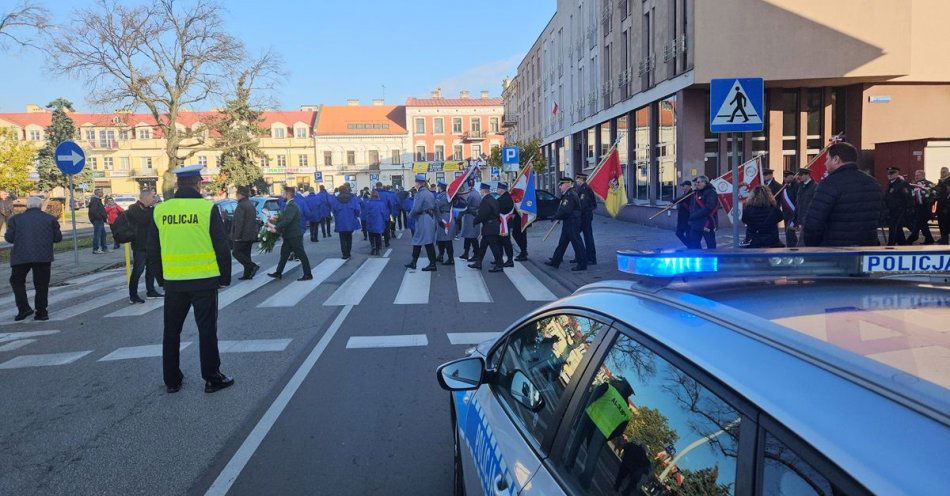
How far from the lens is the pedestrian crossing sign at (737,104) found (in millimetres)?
8211

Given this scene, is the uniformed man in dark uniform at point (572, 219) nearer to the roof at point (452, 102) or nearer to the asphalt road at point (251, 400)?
the asphalt road at point (251, 400)

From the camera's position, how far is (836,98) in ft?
76.1

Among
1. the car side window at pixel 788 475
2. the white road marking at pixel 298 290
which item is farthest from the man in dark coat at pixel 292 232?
the car side window at pixel 788 475

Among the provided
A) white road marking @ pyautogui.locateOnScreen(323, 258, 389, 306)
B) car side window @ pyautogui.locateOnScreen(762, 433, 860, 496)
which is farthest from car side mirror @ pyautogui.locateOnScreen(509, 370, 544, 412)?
white road marking @ pyautogui.locateOnScreen(323, 258, 389, 306)

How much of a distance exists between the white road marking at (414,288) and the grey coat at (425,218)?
0.73 meters

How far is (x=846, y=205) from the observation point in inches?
240

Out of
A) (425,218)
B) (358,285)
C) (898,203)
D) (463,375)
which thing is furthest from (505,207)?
(463,375)

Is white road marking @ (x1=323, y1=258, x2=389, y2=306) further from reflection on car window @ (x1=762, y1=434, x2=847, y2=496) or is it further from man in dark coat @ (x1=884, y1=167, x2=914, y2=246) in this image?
man in dark coat @ (x1=884, y1=167, x2=914, y2=246)

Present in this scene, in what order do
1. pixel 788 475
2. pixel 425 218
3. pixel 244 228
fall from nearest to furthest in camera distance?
1. pixel 788 475
2. pixel 244 228
3. pixel 425 218

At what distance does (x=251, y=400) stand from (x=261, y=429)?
75 cm

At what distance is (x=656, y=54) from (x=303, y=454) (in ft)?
74.8

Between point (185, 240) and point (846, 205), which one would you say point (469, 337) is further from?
point (846, 205)

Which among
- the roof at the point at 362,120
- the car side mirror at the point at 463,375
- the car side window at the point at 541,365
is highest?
the roof at the point at 362,120

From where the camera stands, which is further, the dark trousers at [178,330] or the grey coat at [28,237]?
the grey coat at [28,237]
